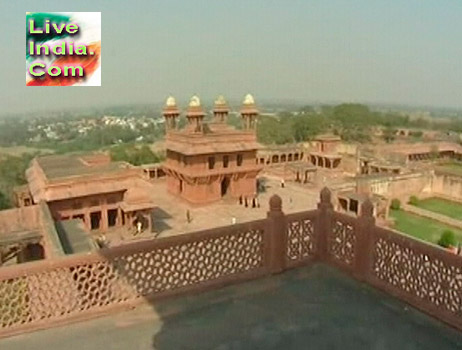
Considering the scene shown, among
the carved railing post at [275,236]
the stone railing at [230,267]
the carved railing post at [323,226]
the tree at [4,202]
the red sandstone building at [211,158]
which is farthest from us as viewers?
the tree at [4,202]

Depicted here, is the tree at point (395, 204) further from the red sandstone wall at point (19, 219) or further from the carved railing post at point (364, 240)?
the carved railing post at point (364, 240)

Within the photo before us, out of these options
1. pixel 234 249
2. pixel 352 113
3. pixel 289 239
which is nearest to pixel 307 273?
pixel 289 239

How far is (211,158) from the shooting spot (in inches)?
1111

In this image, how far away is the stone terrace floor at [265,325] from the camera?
5.05 meters

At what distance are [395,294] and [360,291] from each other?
48cm

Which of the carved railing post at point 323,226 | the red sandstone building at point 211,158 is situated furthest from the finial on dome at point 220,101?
the carved railing post at point 323,226

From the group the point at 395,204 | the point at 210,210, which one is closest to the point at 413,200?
the point at 395,204

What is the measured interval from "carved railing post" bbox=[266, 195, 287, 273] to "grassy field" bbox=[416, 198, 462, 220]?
27469mm

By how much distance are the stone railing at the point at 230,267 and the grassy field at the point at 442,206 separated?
1064 inches

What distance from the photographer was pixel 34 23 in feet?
52.4

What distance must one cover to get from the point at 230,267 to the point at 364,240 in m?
2.02

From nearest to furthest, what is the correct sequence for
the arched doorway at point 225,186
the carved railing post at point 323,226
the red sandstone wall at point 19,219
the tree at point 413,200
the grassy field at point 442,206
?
1. the carved railing post at point 323,226
2. the red sandstone wall at point 19,219
3. the arched doorway at point 225,186
4. the grassy field at point 442,206
5. the tree at point 413,200

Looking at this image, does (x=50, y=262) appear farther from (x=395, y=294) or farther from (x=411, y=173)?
(x=411, y=173)

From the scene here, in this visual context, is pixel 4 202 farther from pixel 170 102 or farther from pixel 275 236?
pixel 275 236
